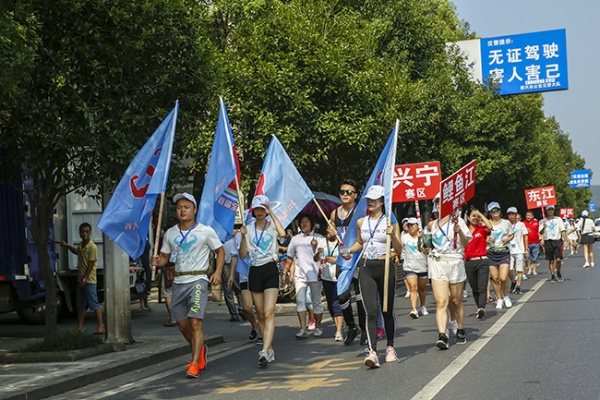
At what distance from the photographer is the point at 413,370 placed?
9.38 m

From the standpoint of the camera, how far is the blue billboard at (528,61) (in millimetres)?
31031

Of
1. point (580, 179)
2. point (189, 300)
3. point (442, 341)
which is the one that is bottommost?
point (442, 341)

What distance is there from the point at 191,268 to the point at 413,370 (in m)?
2.43

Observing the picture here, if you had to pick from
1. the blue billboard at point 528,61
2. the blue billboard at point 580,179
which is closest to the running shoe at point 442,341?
the blue billboard at point 528,61

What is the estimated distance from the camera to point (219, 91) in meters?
13.1

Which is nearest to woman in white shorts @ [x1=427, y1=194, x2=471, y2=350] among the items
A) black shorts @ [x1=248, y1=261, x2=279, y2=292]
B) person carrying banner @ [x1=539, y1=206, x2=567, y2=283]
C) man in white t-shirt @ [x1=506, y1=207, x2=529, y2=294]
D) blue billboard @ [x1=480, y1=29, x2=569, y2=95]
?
black shorts @ [x1=248, y1=261, x2=279, y2=292]

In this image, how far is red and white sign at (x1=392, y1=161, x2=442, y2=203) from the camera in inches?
926

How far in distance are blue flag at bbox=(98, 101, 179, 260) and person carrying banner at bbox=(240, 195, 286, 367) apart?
1.12 metres

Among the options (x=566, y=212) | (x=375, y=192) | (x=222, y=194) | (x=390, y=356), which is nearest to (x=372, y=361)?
(x=390, y=356)

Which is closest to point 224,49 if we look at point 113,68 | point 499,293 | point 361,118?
point 361,118

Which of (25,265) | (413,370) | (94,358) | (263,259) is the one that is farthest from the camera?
(25,265)

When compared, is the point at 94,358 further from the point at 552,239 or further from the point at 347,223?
the point at 552,239

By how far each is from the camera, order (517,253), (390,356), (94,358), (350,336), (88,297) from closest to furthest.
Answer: (390,356) → (94,358) → (350,336) → (88,297) → (517,253)

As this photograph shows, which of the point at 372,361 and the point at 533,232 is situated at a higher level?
the point at 533,232
